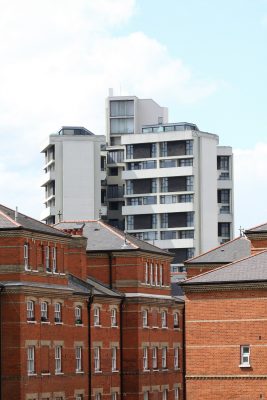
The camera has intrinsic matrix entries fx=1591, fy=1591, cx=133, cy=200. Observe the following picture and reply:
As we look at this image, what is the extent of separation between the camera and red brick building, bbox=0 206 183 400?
10381 centimetres

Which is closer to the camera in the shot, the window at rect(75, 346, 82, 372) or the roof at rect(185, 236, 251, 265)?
the window at rect(75, 346, 82, 372)

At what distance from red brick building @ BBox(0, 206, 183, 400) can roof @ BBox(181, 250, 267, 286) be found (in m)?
16.3

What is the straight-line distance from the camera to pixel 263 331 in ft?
292

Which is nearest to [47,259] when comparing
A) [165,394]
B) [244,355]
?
[244,355]

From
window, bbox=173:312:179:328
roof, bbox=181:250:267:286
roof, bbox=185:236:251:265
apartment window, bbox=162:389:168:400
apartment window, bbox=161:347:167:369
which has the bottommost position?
apartment window, bbox=162:389:168:400

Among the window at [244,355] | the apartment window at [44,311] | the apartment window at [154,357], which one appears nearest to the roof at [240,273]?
the window at [244,355]

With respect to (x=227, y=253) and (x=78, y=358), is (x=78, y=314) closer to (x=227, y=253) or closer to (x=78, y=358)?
(x=78, y=358)

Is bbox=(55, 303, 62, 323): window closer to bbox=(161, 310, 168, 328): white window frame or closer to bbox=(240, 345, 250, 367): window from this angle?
bbox=(161, 310, 168, 328): white window frame

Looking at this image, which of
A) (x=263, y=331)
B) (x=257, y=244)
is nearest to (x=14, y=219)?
(x=257, y=244)

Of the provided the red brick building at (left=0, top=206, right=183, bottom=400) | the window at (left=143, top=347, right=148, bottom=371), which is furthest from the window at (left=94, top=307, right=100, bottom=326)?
the window at (left=143, top=347, right=148, bottom=371)

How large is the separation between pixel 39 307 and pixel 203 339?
18.4 meters

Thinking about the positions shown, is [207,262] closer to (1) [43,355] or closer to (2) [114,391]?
(2) [114,391]

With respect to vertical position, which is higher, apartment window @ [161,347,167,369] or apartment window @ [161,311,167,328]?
apartment window @ [161,311,167,328]

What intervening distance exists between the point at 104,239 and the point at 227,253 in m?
11.2
